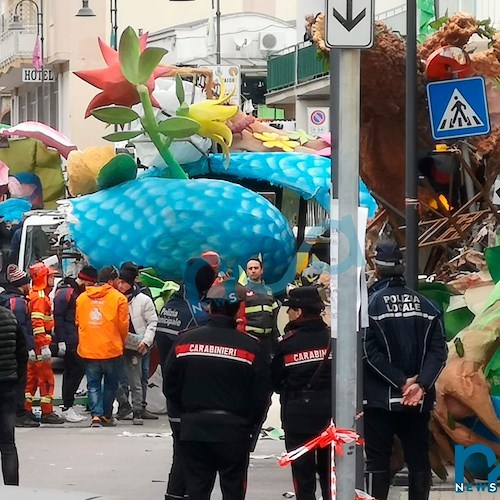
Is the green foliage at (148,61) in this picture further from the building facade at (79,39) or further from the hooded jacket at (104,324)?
the building facade at (79,39)

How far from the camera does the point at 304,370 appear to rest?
951cm

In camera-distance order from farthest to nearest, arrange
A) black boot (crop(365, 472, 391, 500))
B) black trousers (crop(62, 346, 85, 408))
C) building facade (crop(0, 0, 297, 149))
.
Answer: building facade (crop(0, 0, 297, 149)) → black trousers (crop(62, 346, 85, 408)) → black boot (crop(365, 472, 391, 500))

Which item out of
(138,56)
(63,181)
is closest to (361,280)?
(138,56)


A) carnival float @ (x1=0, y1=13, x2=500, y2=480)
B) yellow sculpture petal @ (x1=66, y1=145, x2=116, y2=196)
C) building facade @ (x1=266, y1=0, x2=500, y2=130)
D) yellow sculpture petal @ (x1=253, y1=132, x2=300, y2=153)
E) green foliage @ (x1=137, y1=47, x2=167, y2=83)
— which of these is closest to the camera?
carnival float @ (x1=0, y1=13, x2=500, y2=480)

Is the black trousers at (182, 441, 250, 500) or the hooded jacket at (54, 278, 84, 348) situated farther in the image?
the hooded jacket at (54, 278, 84, 348)

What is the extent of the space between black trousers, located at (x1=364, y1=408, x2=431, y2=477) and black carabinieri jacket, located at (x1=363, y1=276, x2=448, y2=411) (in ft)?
0.36

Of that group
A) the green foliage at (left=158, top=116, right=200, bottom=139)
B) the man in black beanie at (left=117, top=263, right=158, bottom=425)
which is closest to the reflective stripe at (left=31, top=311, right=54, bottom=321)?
the man in black beanie at (left=117, top=263, right=158, bottom=425)

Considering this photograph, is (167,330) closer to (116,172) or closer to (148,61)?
(148,61)

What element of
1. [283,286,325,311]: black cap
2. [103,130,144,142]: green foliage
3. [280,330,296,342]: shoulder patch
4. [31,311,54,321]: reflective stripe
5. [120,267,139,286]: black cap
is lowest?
[31,311,54,321]: reflective stripe

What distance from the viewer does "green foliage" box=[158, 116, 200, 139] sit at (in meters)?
20.0

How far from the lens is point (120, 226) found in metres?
20.2

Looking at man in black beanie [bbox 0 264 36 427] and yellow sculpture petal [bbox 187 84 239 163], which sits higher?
yellow sculpture petal [bbox 187 84 239 163]

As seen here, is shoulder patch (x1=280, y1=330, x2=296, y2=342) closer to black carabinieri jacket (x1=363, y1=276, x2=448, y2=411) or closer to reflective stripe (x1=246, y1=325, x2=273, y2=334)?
black carabinieri jacket (x1=363, y1=276, x2=448, y2=411)

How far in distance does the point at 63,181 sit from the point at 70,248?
24.5 feet
